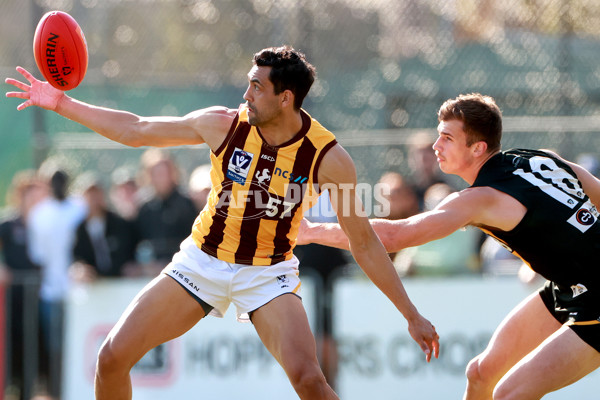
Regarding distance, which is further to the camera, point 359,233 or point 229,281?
point 229,281

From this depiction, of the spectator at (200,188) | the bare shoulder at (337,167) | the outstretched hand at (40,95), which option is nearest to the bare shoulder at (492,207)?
the bare shoulder at (337,167)

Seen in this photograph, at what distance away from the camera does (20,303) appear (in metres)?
8.68

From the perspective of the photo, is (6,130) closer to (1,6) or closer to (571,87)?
(1,6)

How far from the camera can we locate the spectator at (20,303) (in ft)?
28.3

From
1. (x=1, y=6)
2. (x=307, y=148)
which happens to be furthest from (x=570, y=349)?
(x=1, y=6)

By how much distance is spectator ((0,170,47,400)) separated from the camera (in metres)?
8.62

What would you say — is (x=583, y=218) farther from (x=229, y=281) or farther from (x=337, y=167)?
(x=229, y=281)

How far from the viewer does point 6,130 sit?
426 inches

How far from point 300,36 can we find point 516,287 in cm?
362

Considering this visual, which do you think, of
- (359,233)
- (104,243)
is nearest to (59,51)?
(359,233)

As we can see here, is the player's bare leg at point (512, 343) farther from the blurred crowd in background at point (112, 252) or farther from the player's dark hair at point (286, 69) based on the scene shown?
the blurred crowd in background at point (112, 252)

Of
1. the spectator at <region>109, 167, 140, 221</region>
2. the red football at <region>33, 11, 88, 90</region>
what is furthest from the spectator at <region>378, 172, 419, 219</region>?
the red football at <region>33, 11, 88, 90</region>

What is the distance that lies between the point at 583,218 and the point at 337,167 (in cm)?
140

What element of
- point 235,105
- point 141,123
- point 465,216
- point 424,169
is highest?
point 465,216
